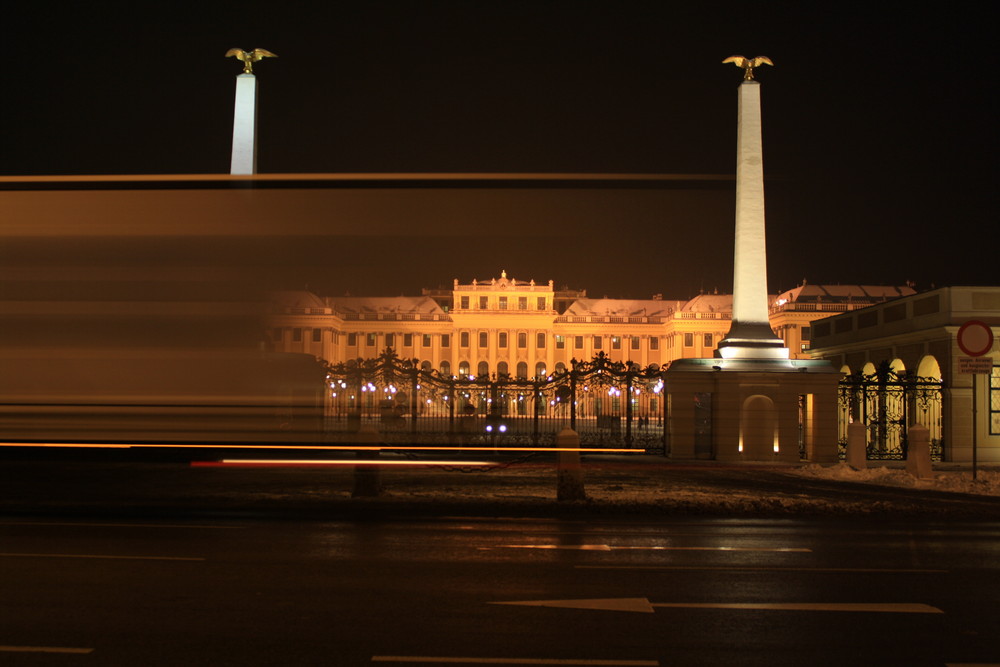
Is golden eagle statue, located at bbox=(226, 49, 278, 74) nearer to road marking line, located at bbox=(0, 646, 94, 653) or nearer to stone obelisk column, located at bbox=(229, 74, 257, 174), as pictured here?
stone obelisk column, located at bbox=(229, 74, 257, 174)

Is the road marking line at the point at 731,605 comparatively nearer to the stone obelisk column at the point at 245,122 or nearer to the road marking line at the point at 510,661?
the road marking line at the point at 510,661

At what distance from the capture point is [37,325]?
1171 cm

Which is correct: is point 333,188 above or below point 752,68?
below

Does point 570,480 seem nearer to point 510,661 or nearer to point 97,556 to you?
point 97,556

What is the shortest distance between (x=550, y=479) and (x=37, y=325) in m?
11.5

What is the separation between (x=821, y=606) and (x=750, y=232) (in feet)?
67.4

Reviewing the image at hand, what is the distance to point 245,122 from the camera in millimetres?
25891

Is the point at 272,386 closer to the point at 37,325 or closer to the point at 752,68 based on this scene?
the point at 37,325

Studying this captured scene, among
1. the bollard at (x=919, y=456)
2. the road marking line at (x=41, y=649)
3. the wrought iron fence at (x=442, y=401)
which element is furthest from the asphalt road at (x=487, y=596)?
the bollard at (x=919, y=456)

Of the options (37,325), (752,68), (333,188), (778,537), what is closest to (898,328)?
(752,68)

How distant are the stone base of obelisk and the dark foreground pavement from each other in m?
2.80

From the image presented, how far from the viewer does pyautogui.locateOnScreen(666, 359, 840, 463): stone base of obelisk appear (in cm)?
2492

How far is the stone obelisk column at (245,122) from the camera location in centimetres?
2586

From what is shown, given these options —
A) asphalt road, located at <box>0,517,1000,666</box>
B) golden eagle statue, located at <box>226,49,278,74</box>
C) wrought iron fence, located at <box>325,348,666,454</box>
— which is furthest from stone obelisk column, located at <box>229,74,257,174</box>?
asphalt road, located at <box>0,517,1000,666</box>
